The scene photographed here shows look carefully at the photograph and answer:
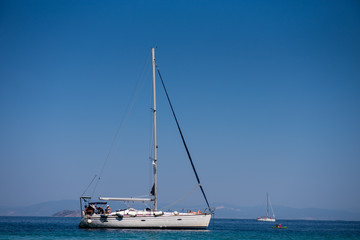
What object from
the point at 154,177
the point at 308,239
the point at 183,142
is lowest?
the point at 308,239

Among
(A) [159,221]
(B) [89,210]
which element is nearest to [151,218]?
(A) [159,221]

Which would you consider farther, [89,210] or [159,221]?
[89,210]

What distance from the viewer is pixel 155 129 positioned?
4519cm

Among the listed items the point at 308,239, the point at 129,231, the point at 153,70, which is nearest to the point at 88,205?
the point at 129,231

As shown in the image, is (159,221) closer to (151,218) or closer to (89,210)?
(151,218)

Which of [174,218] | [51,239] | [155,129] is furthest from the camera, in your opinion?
[155,129]

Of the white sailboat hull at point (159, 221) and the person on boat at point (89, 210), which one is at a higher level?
the person on boat at point (89, 210)

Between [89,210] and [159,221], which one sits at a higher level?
[89,210]

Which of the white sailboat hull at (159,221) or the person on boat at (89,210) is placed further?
Result: the person on boat at (89,210)

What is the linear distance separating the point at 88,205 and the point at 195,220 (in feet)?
44.7

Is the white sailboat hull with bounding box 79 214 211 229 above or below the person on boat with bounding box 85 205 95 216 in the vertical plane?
below

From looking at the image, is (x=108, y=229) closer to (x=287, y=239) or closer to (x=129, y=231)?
(x=129, y=231)

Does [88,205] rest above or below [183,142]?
below

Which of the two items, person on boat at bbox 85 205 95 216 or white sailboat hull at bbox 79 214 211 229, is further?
person on boat at bbox 85 205 95 216
